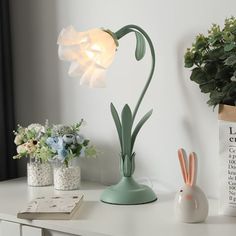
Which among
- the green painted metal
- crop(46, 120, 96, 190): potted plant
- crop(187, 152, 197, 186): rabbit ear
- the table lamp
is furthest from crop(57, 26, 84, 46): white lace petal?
crop(187, 152, 197, 186): rabbit ear

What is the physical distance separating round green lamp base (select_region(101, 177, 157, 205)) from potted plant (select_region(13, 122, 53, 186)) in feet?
1.17

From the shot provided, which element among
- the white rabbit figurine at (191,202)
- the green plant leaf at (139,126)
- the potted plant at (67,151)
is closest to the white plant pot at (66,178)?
the potted plant at (67,151)

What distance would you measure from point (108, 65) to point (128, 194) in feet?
1.39

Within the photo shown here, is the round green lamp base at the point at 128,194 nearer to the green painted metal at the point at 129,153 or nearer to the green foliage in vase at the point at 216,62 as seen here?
the green painted metal at the point at 129,153

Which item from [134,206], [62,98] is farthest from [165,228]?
[62,98]

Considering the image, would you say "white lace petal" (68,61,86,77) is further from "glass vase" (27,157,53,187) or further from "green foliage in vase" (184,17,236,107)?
"glass vase" (27,157,53,187)

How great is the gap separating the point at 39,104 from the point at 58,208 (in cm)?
78

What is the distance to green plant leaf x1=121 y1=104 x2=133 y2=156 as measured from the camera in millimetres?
1760

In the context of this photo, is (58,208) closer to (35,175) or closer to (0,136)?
(35,175)

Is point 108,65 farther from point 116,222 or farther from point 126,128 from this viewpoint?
point 116,222

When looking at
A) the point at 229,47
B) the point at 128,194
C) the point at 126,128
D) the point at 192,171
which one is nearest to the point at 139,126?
the point at 126,128

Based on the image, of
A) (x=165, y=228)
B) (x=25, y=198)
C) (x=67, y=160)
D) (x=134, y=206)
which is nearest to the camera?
(x=165, y=228)

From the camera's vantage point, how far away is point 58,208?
5.20 ft

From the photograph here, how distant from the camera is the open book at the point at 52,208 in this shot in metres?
1.54
